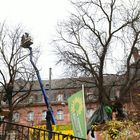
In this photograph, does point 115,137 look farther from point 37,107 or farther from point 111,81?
point 37,107

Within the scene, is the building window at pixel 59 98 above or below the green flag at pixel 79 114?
above

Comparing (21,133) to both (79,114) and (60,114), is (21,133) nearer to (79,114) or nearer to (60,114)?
(79,114)

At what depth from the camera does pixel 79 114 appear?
10.1 m

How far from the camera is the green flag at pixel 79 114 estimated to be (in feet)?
31.8

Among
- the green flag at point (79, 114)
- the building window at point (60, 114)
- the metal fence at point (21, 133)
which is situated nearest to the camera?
the metal fence at point (21, 133)

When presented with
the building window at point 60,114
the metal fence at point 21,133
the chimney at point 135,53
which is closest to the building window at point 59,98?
the building window at point 60,114

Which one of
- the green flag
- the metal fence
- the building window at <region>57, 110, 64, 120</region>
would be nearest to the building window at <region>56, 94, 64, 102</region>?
the building window at <region>57, 110, 64, 120</region>

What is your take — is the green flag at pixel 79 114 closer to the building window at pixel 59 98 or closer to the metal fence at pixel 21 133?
the metal fence at pixel 21 133

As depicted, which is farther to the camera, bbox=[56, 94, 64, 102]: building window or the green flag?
bbox=[56, 94, 64, 102]: building window

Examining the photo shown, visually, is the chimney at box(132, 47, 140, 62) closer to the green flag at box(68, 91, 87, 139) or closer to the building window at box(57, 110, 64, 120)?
the green flag at box(68, 91, 87, 139)

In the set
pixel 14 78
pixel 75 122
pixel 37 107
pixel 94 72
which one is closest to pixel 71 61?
pixel 94 72

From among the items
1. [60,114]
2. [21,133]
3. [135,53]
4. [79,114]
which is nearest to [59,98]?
[60,114]

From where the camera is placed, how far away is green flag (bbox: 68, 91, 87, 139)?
31.8 ft

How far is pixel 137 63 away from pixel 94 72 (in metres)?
3.09
